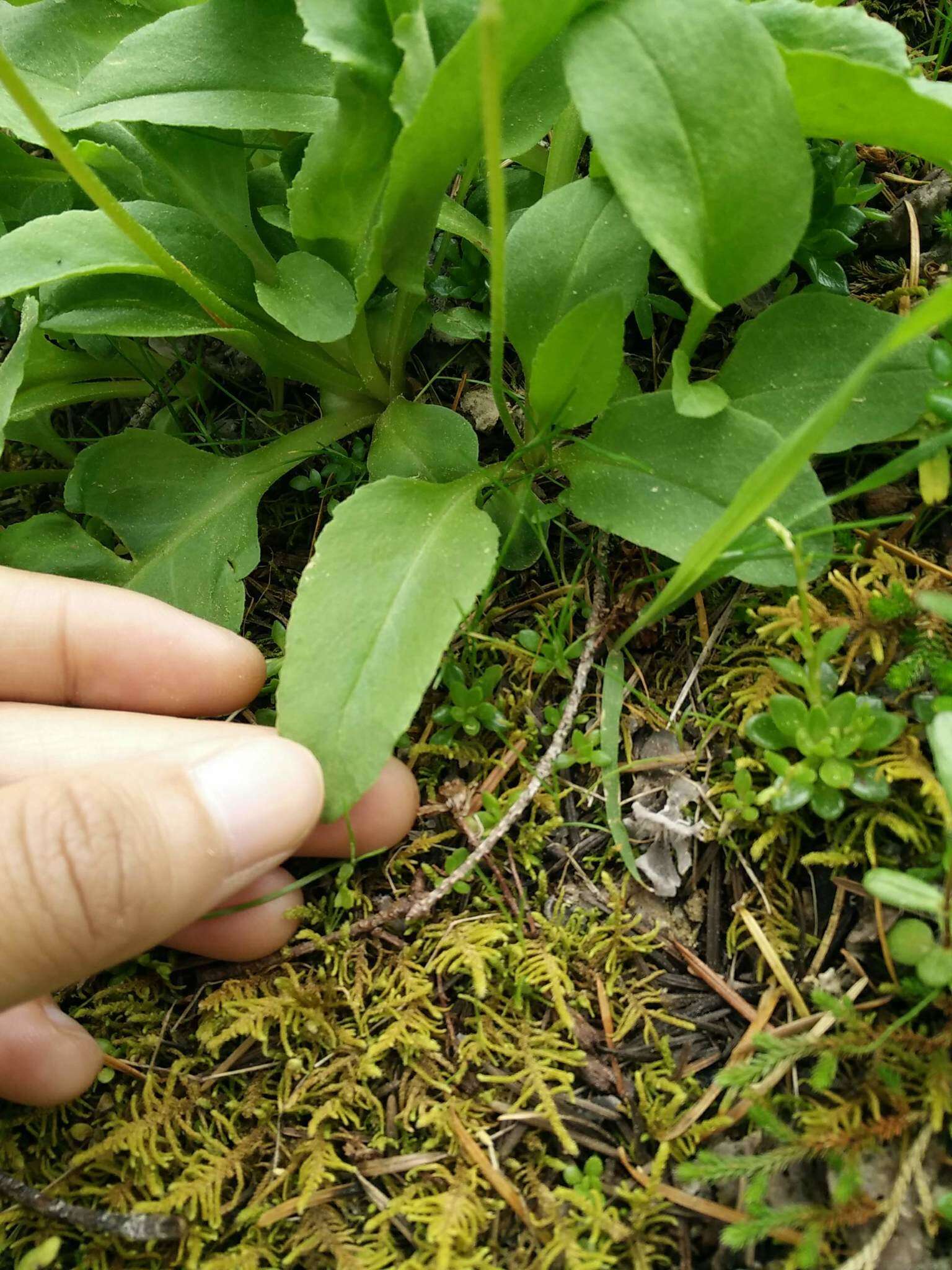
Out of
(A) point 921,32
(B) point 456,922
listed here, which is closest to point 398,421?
(B) point 456,922

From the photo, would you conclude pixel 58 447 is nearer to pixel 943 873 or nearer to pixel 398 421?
pixel 398 421

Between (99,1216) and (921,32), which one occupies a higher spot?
(921,32)

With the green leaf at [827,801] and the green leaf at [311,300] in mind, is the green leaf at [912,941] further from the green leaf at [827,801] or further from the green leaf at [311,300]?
the green leaf at [311,300]

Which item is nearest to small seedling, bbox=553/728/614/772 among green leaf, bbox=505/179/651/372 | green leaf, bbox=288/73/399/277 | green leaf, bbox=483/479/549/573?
green leaf, bbox=483/479/549/573

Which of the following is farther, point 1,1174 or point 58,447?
point 58,447

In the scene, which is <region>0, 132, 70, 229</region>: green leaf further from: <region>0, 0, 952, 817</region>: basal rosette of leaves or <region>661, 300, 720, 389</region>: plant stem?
<region>661, 300, 720, 389</region>: plant stem

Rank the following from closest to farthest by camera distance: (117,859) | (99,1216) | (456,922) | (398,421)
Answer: (117,859)
(99,1216)
(456,922)
(398,421)

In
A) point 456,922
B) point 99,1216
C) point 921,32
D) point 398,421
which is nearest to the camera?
point 99,1216

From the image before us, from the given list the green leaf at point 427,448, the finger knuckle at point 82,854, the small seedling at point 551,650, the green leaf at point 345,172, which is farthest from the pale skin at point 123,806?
the green leaf at point 345,172
